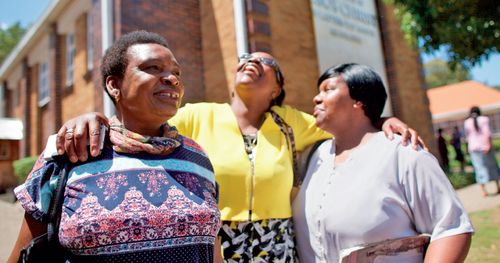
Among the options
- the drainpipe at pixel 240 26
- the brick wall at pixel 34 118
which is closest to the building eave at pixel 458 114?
the drainpipe at pixel 240 26

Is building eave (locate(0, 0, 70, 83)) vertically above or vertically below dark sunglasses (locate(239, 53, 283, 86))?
above

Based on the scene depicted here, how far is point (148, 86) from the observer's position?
4.66ft

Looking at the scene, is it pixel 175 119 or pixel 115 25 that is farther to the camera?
pixel 115 25

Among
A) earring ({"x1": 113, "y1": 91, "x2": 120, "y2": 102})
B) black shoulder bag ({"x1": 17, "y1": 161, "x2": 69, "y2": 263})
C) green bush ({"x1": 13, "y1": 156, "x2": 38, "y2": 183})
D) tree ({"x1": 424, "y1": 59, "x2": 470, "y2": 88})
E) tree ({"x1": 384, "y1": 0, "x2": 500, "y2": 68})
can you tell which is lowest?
black shoulder bag ({"x1": 17, "y1": 161, "x2": 69, "y2": 263})

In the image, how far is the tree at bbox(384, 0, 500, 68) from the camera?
578cm

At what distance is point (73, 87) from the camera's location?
1011 centimetres

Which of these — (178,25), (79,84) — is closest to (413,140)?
(178,25)

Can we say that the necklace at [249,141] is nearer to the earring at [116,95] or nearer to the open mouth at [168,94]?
the open mouth at [168,94]

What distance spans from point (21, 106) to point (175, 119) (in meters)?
16.2

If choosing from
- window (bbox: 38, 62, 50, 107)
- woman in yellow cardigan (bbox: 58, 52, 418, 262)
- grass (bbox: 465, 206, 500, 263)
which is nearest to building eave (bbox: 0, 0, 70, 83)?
window (bbox: 38, 62, 50, 107)

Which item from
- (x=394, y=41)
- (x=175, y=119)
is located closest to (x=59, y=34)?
(x=394, y=41)

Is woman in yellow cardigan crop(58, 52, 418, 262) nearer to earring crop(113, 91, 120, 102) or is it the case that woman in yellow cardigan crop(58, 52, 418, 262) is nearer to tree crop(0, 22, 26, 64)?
earring crop(113, 91, 120, 102)

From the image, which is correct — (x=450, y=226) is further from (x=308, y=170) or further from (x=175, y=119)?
(x=175, y=119)

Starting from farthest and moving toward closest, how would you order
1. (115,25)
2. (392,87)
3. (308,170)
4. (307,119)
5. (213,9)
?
(392,87)
(213,9)
(115,25)
(307,119)
(308,170)
